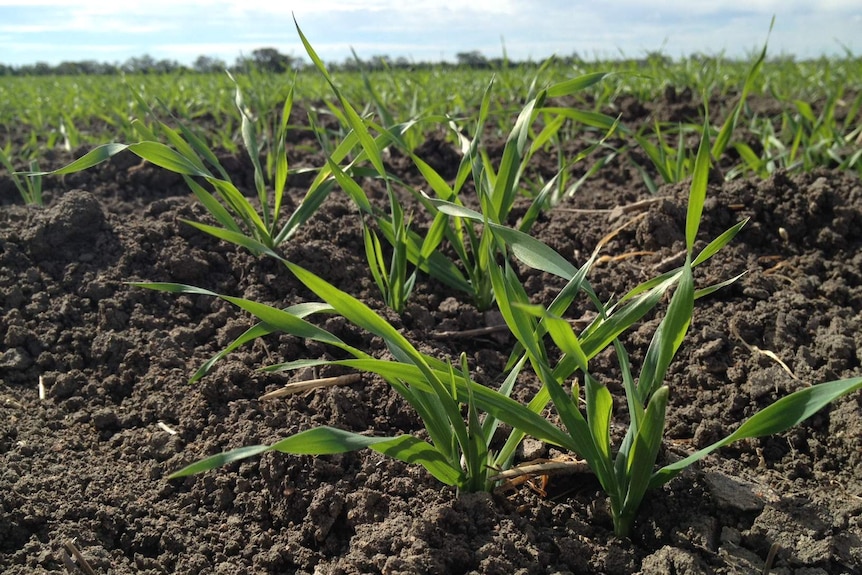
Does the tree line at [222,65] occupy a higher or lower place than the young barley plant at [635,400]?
higher

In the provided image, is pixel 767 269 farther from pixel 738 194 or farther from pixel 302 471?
pixel 302 471

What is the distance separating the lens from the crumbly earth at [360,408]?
1092mm

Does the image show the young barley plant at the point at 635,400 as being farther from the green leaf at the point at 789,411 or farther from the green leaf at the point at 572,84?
the green leaf at the point at 572,84

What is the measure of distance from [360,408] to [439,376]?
0.40 m

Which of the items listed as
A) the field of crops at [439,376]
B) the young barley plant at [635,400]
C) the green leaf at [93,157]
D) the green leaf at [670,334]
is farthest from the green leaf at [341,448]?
the green leaf at [93,157]

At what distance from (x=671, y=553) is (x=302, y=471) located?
25.3 inches

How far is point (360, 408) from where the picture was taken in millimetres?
1400

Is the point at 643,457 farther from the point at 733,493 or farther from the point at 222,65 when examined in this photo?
the point at 222,65

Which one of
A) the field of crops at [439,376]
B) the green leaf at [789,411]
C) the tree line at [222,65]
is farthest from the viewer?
the tree line at [222,65]

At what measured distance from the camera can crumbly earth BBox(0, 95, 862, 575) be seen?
43.0 inches

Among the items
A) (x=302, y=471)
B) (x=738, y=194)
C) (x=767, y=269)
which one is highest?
(x=738, y=194)

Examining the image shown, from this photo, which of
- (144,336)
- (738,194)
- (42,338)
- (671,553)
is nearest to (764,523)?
(671,553)

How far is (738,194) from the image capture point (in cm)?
208

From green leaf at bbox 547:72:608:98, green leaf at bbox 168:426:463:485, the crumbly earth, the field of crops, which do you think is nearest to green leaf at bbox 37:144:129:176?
the field of crops
